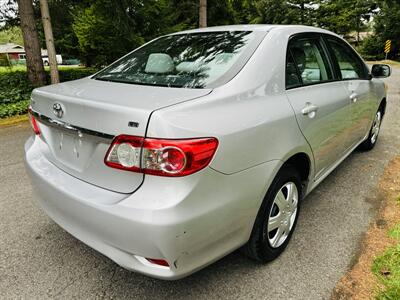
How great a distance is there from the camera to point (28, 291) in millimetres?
2105

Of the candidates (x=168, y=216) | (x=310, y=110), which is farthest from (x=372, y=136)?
(x=168, y=216)

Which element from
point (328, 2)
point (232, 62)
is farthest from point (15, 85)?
point (328, 2)

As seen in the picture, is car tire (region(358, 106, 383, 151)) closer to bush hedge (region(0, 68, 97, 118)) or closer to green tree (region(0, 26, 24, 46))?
bush hedge (region(0, 68, 97, 118))

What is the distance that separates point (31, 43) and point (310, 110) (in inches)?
311

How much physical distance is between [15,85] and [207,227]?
824 cm

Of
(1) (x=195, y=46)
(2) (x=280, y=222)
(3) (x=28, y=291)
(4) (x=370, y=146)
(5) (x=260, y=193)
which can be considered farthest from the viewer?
(4) (x=370, y=146)

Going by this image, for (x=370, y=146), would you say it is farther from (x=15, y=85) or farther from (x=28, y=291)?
(x=15, y=85)

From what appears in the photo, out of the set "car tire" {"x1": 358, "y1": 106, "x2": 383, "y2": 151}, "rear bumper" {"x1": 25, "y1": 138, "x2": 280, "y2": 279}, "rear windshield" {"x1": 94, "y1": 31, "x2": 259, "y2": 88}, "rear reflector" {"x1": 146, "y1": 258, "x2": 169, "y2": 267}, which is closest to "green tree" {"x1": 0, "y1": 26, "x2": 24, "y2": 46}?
"rear windshield" {"x1": 94, "y1": 31, "x2": 259, "y2": 88}

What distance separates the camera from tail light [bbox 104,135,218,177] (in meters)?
1.56

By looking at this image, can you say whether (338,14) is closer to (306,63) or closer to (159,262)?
(306,63)

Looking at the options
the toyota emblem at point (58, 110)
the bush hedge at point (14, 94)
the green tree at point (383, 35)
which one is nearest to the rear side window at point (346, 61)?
the toyota emblem at point (58, 110)

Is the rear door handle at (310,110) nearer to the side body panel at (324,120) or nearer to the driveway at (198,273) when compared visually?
the side body panel at (324,120)

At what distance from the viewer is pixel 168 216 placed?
1547mm

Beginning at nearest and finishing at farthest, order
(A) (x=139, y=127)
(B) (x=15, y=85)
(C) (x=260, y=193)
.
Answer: (A) (x=139, y=127) → (C) (x=260, y=193) → (B) (x=15, y=85)
